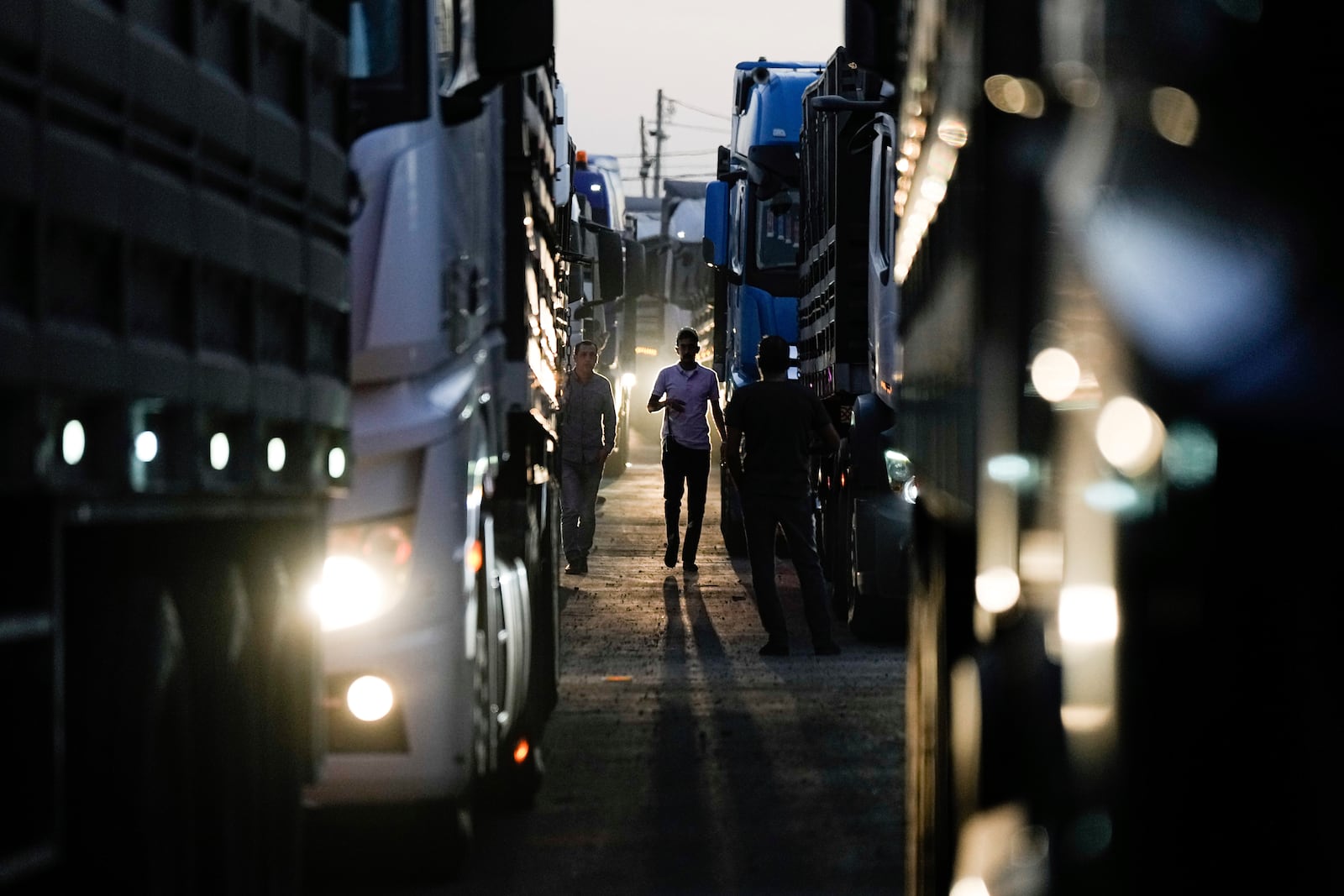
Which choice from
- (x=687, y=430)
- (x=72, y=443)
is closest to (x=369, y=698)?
(x=72, y=443)

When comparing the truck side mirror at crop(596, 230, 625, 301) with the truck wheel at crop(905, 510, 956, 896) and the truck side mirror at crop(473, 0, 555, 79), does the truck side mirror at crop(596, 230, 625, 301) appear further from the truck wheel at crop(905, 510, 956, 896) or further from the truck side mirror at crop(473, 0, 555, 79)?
the truck wheel at crop(905, 510, 956, 896)

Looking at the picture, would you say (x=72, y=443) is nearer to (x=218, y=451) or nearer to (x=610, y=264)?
(x=218, y=451)

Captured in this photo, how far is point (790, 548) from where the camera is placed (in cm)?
1282

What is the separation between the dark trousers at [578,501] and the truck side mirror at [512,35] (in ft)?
37.8

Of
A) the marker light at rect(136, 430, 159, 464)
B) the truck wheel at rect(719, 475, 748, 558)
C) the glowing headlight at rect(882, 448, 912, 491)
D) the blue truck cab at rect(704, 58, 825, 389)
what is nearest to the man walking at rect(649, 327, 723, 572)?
the truck wheel at rect(719, 475, 748, 558)

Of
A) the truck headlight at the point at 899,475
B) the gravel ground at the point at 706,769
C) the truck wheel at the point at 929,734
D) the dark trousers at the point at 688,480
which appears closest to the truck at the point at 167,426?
the truck wheel at the point at 929,734

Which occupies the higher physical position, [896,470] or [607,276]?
[607,276]

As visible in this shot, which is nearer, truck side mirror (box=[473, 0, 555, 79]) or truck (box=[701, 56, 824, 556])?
truck side mirror (box=[473, 0, 555, 79])

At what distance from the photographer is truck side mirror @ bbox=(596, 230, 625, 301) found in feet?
47.1

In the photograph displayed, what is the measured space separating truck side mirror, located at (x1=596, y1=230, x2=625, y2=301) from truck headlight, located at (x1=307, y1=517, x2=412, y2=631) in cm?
836

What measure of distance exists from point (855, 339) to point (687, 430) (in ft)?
10.3

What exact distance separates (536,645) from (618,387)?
24911 millimetres

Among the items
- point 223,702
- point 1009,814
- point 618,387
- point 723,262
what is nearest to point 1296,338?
point 1009,814

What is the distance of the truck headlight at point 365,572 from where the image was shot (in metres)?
6.07
